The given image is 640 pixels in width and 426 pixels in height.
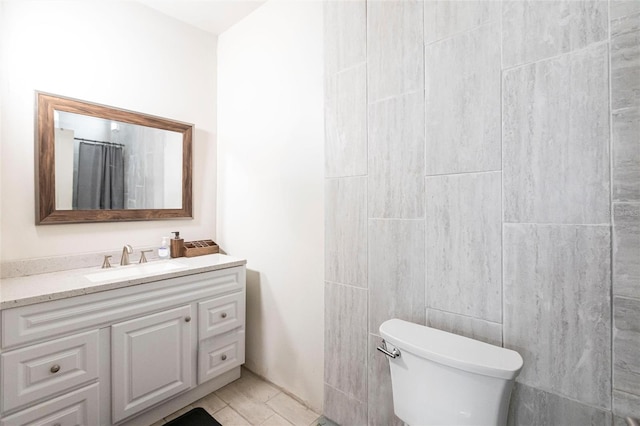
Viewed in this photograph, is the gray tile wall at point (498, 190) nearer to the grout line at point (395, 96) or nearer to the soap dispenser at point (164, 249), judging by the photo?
the grout line at point (395, 96)

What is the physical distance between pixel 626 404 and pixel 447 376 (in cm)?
50

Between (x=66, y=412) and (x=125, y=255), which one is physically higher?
(x=125, y=255)

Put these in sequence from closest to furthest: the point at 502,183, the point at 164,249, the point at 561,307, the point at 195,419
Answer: the point at 561,307, the point at 502,183, the point at 195,419, the point at 164,249

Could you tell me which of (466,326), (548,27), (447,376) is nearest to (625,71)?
(548,27)

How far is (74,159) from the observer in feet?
5.66

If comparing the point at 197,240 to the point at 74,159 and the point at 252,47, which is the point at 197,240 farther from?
the point at 252,47

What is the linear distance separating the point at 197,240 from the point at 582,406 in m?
2.38

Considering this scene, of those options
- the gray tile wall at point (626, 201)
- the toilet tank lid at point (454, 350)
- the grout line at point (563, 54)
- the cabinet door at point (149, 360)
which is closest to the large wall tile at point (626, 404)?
the gray tile wall at point (626, 201)

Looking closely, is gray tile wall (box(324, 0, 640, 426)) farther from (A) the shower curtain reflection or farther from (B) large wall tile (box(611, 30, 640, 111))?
(A) the shower curtain reflection

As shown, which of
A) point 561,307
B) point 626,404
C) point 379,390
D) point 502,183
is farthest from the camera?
point 379,390

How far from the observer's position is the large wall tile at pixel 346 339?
4.80ft

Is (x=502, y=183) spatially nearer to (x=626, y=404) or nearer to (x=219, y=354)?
(x=626, y=404)

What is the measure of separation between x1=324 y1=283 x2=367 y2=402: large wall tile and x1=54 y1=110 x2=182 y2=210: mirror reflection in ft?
4.83

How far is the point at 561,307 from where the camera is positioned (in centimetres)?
94
